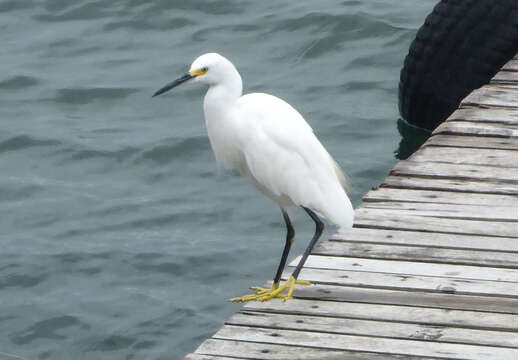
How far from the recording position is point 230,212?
7.24 m

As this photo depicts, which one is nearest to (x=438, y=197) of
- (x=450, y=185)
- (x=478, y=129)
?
(x=450, y=185)

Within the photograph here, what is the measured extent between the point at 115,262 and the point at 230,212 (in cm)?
87

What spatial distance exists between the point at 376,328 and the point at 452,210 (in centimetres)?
107

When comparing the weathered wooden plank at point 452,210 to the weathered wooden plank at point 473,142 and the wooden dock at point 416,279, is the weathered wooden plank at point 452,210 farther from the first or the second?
the weathered wooden plank at point 473,142

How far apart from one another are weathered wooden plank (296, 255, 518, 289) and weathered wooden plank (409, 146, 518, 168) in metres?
1.06

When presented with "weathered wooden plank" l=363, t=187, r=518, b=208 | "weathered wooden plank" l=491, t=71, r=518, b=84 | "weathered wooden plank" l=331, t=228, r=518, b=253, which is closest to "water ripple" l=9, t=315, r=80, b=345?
"weathered wooden plank" l=363, t=187, r=518, b=208

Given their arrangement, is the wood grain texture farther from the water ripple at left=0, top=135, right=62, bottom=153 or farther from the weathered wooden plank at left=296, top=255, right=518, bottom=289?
the water ripple at left=0, top=135, right=62, bottom=153

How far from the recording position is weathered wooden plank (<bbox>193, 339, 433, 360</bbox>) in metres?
3.61

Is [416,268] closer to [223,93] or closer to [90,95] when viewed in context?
[223,93]

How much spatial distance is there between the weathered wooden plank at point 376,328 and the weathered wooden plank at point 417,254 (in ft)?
1.71

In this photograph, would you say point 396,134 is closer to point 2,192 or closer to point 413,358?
point 2,192

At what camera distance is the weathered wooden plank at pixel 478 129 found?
550 centimetres

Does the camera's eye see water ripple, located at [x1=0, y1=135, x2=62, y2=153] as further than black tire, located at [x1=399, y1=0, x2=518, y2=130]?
Yes

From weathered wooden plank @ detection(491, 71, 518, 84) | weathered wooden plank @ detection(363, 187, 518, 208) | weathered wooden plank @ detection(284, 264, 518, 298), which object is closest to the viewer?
weathered wooden plank @ detection(284, 264, 518, 298)
